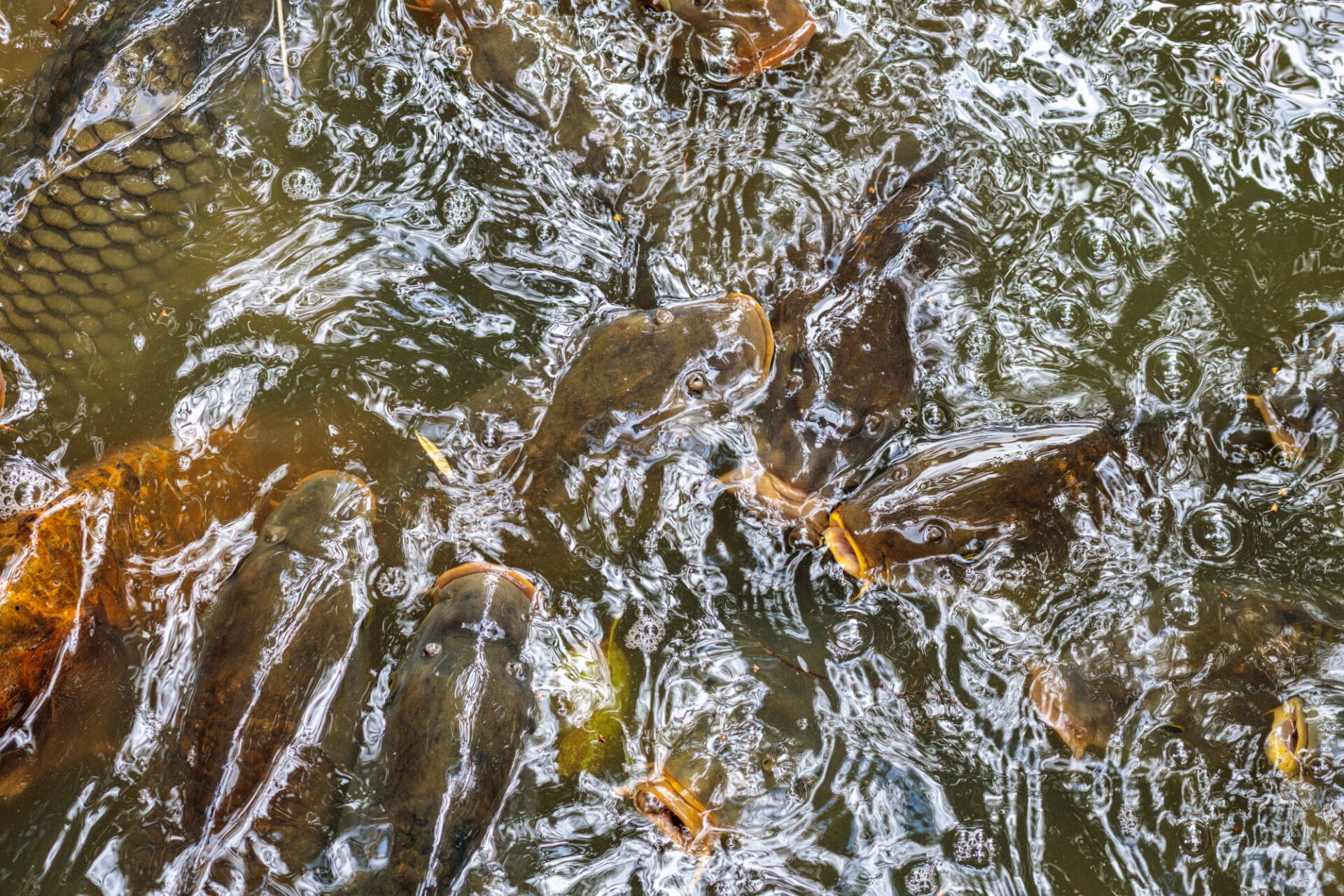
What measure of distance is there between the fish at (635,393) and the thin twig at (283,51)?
1563 millimetres

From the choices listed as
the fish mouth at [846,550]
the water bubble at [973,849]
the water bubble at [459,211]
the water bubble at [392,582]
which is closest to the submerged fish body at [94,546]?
the water bubble at [392,582]

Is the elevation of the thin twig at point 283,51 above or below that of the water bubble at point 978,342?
above

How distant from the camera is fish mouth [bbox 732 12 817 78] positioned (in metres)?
3.43

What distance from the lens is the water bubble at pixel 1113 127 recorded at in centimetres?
340

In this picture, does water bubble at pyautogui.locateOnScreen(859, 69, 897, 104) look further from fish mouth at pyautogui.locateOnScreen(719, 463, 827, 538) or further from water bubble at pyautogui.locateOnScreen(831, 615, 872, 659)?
water bubble at pyautogui.locateOnScreen(831, 615, 872, 659)

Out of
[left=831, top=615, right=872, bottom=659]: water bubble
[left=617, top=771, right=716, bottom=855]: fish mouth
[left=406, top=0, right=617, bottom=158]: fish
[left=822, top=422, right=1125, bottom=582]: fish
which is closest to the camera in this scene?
[left=617, top=771, right=716, bottom=855]: fish mouth

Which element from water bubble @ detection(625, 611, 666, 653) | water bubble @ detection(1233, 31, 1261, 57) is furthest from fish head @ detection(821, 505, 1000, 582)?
water bubble @ detection(1233, 31, 1261, 57)

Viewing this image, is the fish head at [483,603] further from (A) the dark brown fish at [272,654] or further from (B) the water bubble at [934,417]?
(B) the water bubble at [934,417]

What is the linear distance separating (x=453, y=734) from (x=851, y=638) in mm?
1426

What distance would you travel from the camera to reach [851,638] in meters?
3.02

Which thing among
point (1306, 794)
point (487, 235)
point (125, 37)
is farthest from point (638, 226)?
point (1306, 794)

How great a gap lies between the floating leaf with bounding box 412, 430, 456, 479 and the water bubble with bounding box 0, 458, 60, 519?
1390 millimetres

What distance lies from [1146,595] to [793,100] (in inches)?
94.0

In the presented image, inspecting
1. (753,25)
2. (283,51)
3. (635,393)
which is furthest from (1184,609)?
(283,51)
